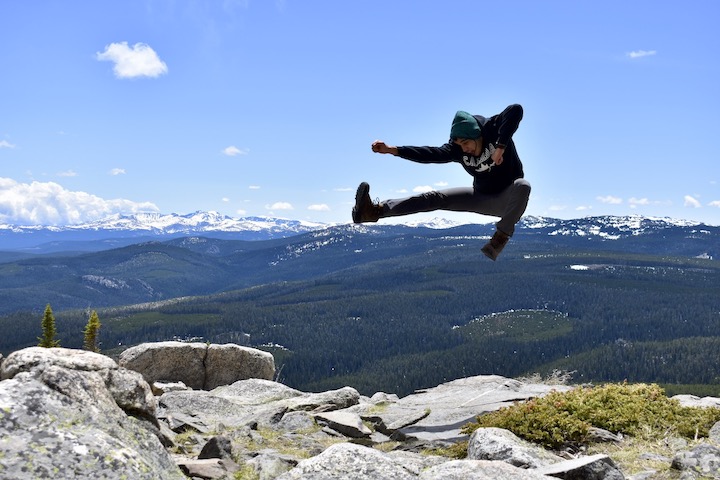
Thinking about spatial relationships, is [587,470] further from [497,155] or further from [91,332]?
[91,332]

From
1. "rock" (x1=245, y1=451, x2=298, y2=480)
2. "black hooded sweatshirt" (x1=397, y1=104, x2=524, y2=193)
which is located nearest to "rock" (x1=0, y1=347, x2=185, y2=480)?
"rock" (x1=245, y1=451, x2=298, y2=480)

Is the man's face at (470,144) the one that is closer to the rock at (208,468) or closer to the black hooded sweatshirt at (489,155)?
the black hooded sweatshirt at (489,155)

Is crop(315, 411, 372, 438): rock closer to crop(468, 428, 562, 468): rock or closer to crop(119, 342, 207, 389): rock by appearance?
crop(468, 428, 562, 468): rock

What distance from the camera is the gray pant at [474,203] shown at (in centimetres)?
1123

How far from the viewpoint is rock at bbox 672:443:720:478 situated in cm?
867

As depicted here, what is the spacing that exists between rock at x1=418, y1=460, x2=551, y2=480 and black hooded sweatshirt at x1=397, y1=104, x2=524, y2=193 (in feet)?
17.5

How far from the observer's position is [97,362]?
9.54 meters

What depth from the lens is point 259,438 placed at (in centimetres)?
1377

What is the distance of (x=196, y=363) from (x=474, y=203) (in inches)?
934

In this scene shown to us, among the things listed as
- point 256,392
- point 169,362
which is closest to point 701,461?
point 256,392

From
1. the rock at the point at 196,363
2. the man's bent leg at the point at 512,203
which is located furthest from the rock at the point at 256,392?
the man's bent leg at the point at 512,203

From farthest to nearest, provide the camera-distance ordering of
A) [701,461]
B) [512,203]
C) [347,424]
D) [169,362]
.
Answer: [169,362] → [347,424] → [512,203] → [701,461]

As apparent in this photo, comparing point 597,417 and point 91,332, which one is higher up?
point 597,417

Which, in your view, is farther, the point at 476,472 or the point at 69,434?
the point at 476,472
